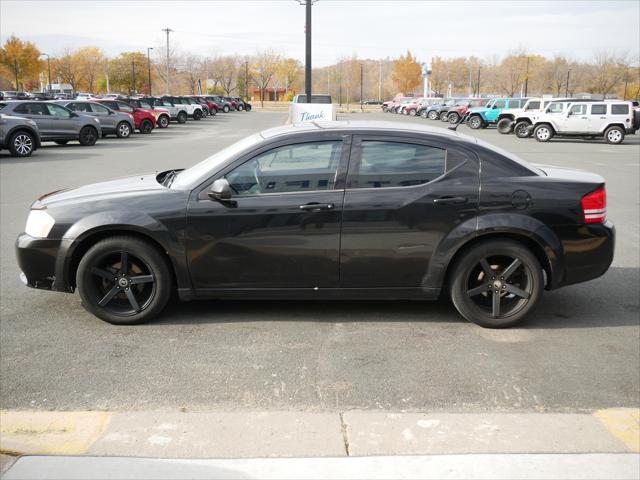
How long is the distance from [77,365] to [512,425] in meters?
2.83

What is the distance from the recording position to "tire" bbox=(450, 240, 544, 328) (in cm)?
500

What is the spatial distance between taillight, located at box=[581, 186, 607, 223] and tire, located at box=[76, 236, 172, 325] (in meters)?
3.32

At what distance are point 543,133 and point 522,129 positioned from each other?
2.42 meters

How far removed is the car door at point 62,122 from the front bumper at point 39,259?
19.1 metres

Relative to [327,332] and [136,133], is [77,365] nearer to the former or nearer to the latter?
[327,332]

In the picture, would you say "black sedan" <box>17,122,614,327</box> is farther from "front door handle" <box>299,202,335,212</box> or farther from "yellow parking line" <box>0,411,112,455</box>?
"yellow parking line" <box>0,411,112,455</box>

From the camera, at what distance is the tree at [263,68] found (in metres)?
112

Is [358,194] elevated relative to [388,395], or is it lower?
elevated

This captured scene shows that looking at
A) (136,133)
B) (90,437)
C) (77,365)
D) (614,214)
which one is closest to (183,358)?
(77,365)

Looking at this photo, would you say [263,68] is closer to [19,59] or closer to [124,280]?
[19,59]

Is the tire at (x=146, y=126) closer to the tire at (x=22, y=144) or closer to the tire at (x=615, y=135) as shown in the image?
the tire at (x=22, y=144)

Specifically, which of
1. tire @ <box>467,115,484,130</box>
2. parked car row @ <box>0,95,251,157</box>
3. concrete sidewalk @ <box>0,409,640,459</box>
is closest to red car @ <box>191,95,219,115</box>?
parked car row @ <box>0,95,251,157</box>

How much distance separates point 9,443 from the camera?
3322 mm

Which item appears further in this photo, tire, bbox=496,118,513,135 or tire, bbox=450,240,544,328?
tire, bbox=496,118,513,135
